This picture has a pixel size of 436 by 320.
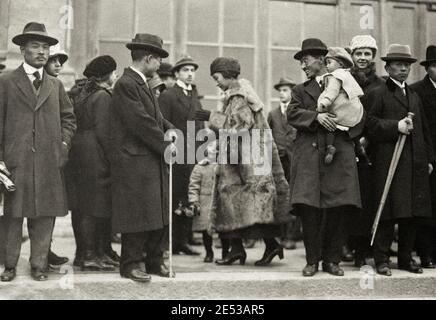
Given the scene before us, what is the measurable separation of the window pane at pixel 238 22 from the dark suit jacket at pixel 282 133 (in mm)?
1725

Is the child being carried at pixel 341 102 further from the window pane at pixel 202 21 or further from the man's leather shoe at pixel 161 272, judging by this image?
the window pane at pixel 202 21

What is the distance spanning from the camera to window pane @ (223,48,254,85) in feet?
30.5

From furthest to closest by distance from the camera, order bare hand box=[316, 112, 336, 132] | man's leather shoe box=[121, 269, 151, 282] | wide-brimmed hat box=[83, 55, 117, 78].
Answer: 1. wide-brimmed hat box=[83, 55, 117, 78]
2. bare hand box=[316, 112, 336, 132]
3. man's leather shoe box=[121, 269, 151, 282]

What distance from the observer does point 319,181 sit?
18.4ft

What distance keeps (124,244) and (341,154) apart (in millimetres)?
2148

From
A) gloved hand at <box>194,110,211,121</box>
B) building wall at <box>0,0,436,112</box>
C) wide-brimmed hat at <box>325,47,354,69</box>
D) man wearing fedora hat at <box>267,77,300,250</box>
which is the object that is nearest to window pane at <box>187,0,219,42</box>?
building wall at <box>0,0,436,112</box>

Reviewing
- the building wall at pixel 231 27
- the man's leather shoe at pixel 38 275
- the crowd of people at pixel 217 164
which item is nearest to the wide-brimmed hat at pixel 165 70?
the crowd of people at pixel 217 164

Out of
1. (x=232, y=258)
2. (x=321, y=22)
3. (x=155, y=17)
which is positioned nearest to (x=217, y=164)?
(x=232, y=258)

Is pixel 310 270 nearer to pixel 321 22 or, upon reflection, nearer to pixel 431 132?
pixel 431 132

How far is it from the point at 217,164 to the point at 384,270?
1.98 metres

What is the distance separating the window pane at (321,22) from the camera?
9.67 m

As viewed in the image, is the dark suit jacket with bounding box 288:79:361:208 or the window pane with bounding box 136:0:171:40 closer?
the dark suit jacket with bounding box 288:79:361:208

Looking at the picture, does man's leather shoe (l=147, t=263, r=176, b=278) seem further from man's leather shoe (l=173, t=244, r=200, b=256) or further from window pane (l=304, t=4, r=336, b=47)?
window pane (l=304, t=4, r=336, b=47)
